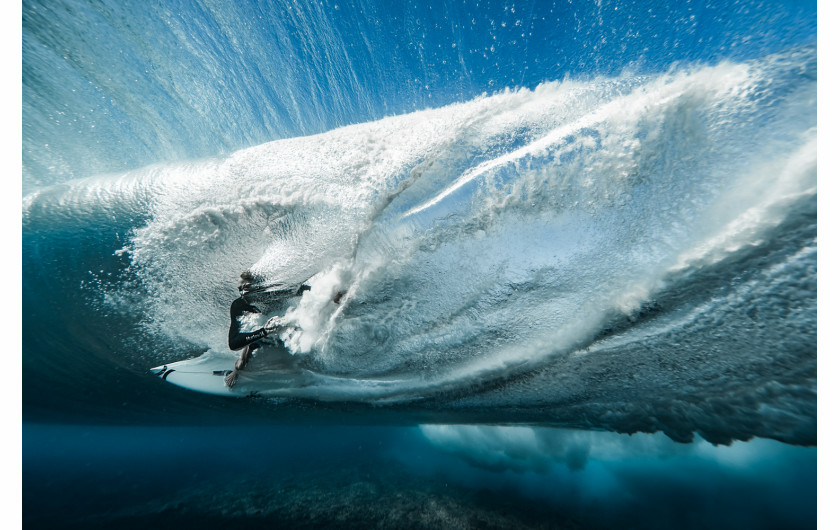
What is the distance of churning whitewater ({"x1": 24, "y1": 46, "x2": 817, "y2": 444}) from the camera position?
217 cm

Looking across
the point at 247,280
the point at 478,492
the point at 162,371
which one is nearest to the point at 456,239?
the point at 247,280

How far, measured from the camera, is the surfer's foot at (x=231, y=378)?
463 centimetres

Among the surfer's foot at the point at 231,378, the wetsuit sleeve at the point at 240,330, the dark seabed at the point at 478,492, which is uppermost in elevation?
the wetsuit sleeve at the point at 240,330

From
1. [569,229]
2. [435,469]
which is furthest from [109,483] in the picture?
[569,229]

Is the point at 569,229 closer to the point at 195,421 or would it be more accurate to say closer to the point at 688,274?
the point at 688,274

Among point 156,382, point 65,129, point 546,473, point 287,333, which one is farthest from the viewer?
point 546,473

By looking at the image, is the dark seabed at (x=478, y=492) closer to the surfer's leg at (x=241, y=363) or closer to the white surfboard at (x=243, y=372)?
the white surfboard at (x=243, y=372)

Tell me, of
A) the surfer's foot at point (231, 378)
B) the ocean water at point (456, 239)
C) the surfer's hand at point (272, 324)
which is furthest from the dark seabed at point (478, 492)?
the surfer's hand at point (272, 324)

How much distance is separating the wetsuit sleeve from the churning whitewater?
0.32 m

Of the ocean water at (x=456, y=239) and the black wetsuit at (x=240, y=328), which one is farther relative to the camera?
A: the black wetsuit at (x=240, y=328)

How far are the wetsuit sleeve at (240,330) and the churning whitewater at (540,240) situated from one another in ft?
1.06
